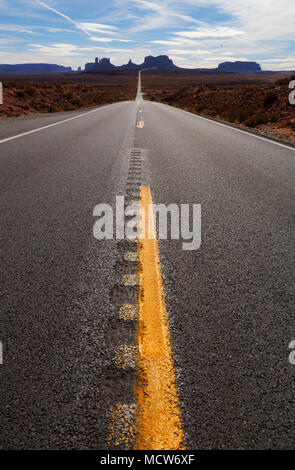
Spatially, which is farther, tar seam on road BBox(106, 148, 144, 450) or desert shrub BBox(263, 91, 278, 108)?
desert shrub BBox(263, 91, 278, 108)

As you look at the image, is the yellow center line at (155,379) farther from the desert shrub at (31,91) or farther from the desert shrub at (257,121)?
the desert shrub at (31,91)

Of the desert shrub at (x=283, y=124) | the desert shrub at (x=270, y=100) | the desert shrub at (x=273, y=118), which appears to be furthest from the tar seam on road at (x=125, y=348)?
the desert shrub at (x=270, y=100)

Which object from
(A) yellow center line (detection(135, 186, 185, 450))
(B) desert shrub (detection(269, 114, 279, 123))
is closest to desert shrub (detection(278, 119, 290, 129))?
(B) desert shrub (detection(269, 114, 279, 123))

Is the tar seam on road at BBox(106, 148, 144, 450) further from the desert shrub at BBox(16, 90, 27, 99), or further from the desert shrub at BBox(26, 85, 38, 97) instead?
the desert shrub at BBox(26, 85, 38, 97)

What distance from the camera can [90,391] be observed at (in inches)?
59.4

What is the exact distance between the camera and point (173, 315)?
204 centimetres

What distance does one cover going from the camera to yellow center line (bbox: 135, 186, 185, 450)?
52.1 inches

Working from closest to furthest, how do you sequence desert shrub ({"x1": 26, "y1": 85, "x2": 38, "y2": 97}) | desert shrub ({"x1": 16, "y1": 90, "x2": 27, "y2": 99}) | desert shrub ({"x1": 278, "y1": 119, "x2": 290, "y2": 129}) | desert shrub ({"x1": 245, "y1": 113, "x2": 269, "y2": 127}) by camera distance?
desert shrub ({"x1": 278, "y1": 119, "x2": 290, "y2": 129}) < desert shrub ({"x1": 245, "y1": 113, "x2": 269, "y2": 127}) < desert shrub ({"x1": 16, "y1": 90, "x2": 27, "y2": 99}) < desert shrub ({"x1": 26, "y1": 85, "x2": 38, "y2": 97})

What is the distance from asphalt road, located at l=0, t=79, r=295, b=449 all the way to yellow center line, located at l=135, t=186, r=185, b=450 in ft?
0.16

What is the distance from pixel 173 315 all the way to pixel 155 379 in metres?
0.51

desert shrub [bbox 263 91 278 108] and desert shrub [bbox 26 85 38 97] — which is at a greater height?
desert shrub [bbox 26 85 38 97]

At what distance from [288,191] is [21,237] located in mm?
3602

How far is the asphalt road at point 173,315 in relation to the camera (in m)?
1.39
